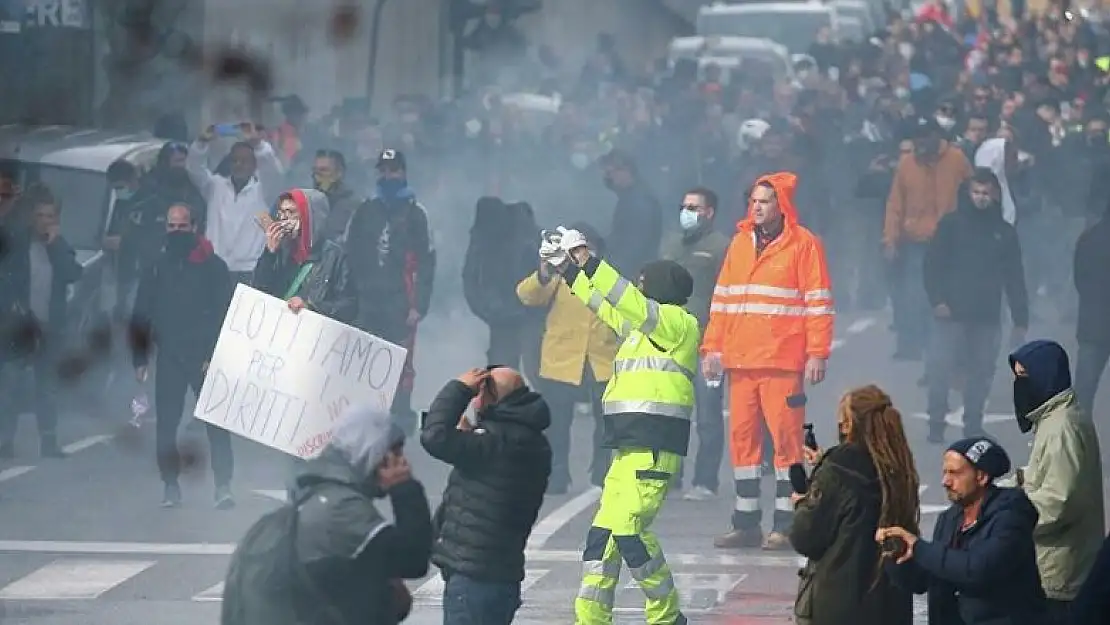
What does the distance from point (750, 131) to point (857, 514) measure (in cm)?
1789

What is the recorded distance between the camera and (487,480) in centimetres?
881

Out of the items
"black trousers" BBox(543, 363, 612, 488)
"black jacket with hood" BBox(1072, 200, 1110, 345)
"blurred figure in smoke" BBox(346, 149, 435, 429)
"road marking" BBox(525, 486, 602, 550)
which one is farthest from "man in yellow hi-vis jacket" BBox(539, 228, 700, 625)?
"black jacket with hood" BBox(1072, 200, 1110, 345)

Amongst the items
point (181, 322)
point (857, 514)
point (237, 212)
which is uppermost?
point (237, 212)

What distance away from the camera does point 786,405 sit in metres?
12.7

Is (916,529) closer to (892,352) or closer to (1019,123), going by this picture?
(892,352)

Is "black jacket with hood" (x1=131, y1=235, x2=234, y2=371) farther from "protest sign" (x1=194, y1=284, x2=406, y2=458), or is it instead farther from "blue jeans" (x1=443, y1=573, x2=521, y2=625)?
"blue jeans" (x1=443, y1=573, x2=521, y2=625)

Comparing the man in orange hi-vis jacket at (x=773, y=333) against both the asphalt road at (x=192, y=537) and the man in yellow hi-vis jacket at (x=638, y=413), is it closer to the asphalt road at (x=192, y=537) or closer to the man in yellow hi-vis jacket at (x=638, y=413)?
the asphalt road at (x=192, y=537)

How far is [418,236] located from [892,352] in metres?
5.69

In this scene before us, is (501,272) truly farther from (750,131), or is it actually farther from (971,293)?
(750,131)

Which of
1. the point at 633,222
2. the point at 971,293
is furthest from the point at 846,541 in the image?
the point at 633,222

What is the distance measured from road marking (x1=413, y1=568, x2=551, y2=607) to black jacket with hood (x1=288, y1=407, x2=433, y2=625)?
3.97m

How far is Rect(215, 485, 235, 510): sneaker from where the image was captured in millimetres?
14391

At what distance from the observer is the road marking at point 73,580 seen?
1196 centimetres

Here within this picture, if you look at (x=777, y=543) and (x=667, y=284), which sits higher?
(x=667, y=284)
